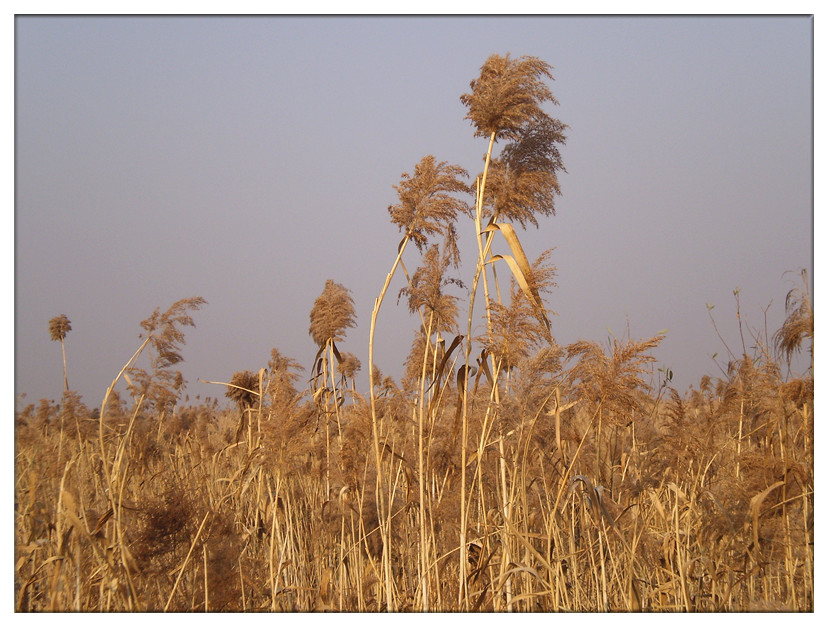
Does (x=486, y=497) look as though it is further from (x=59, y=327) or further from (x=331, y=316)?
(x=59, y=327)

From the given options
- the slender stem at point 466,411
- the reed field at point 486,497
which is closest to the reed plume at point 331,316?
the reed field at point 486,497

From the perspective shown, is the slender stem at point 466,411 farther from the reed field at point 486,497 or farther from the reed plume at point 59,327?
the reed plume at point 59,327

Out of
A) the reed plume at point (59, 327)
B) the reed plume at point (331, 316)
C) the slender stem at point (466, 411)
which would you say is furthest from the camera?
the reed plume at point (59, 327)

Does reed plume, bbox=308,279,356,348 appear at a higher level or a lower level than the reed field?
higher

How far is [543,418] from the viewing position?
340 centimetres

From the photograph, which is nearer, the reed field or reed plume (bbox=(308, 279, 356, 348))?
the reed field

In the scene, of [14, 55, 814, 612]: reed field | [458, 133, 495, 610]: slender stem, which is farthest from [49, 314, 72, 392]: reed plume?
[458, 133, 495, 610]: slender stem

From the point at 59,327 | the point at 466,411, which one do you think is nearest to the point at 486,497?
the point at 466,411

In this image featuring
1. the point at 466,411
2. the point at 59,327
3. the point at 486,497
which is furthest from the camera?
the point at 59,327

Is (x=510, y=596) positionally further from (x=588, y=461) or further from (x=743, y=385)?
(x=743, y=385)

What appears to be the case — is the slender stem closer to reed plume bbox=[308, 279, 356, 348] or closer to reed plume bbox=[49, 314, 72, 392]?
reed plume bbox=[308, 279, 356, 348]

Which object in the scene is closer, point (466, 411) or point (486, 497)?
point (466, 411)

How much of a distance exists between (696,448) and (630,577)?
132 centimetres
